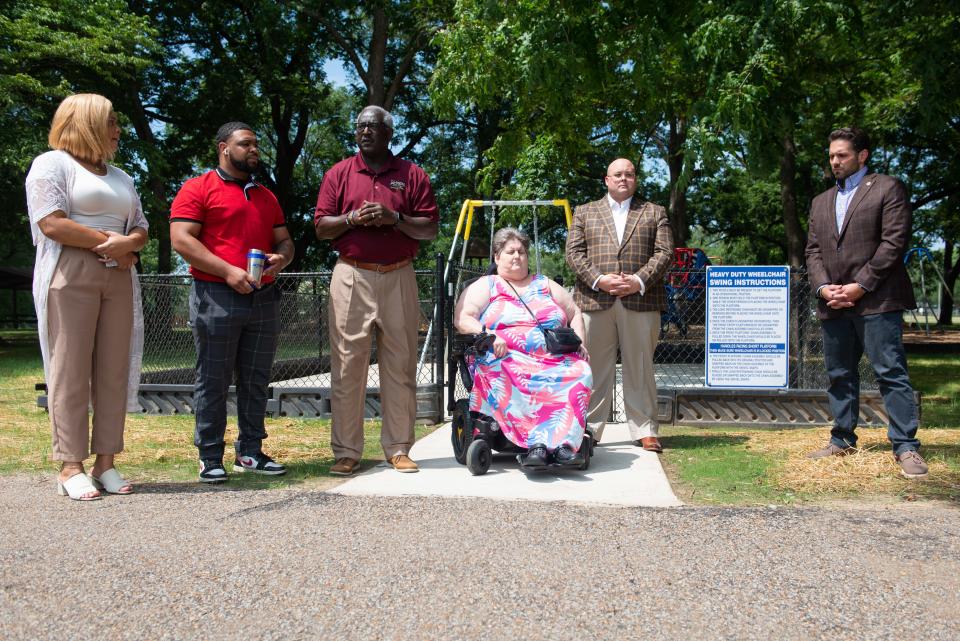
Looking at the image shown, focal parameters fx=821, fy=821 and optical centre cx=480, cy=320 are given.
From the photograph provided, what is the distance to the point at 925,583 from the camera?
9.44 feet

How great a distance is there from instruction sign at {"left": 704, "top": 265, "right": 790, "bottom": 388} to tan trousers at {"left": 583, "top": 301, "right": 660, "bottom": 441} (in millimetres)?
1520

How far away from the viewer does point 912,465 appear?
4691 mm

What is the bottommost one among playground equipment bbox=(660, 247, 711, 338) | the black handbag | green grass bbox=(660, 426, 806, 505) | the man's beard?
green grass bbox=(660, 426, 806, 505)

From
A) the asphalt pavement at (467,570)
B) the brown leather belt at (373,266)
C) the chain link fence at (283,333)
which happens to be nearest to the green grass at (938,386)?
the asphalt pavement at (467,570)

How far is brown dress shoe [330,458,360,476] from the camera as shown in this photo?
492cm

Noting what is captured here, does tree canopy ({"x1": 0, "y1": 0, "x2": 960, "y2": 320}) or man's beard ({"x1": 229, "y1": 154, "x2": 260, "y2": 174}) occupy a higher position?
tree canopy ({"x1": 0, "y1": 0, "x2": 960, "y2": 320})

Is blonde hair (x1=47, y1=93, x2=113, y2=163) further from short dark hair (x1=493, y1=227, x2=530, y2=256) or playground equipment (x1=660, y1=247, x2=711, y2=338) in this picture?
playground equipment (x1=660, y1=247, x2=711, y2=338)

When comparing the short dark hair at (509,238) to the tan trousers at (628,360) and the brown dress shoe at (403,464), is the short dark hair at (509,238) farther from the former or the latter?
the brown dress shoe at (403,464)

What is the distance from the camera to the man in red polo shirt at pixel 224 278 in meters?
4.57

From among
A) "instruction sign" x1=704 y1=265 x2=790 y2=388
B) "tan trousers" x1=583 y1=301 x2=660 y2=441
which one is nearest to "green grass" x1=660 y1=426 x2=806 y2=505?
"tan trousers" x1=583 y1=301 x2=660 y2=441

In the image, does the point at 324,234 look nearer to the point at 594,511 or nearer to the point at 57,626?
the point at 594,511

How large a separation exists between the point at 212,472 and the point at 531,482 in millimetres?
1825

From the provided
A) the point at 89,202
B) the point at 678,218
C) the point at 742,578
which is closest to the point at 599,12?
the point at 89,202

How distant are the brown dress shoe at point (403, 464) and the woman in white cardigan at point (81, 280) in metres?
1.51
